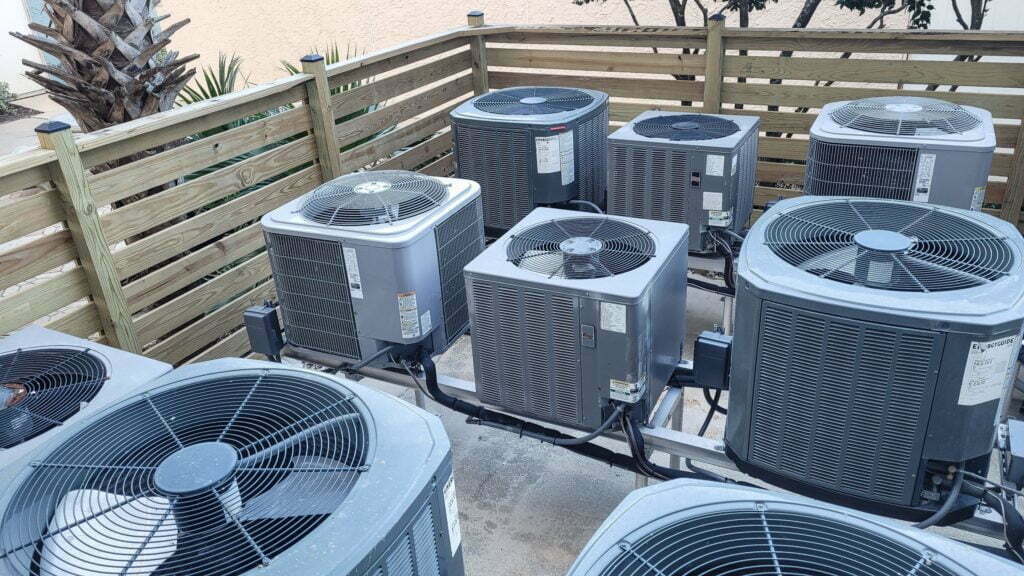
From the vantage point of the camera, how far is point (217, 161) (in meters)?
3.30

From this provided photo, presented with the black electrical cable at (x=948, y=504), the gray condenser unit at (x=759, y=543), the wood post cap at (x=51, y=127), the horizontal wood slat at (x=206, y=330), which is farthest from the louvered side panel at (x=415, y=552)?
the horizontal wood slat at (x=206, y=330)

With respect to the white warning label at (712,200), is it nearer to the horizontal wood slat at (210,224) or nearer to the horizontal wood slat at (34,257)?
the horizontal wood slat at (210,224)

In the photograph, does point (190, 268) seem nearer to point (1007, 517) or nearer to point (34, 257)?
point (34, 257)

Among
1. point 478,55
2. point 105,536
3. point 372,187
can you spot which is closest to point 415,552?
point 105,536

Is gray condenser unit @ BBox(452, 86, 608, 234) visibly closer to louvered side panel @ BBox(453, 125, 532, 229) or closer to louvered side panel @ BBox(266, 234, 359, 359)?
louvered side panel @ BBox(453, 125, 532, 229)

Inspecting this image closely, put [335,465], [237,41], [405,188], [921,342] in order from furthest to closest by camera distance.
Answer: [237,41]
[405,188]
[921,342]
[335,465]

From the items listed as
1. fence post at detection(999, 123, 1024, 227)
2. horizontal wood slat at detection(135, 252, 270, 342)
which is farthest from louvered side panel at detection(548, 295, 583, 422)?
fence post at detection(999, 123, 1024, 227)

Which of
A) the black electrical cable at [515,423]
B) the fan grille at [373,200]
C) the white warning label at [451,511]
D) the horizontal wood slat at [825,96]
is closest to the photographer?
the white warning label at [451,511]

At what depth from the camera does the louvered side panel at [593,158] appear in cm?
Answer: 379

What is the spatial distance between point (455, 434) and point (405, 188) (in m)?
1.21

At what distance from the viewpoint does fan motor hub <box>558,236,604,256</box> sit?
7.75 feet

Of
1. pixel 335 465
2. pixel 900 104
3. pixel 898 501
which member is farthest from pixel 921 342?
pixel 900 104

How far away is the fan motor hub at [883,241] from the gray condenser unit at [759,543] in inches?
41.2

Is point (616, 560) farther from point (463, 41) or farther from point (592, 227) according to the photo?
point (463, 41)
